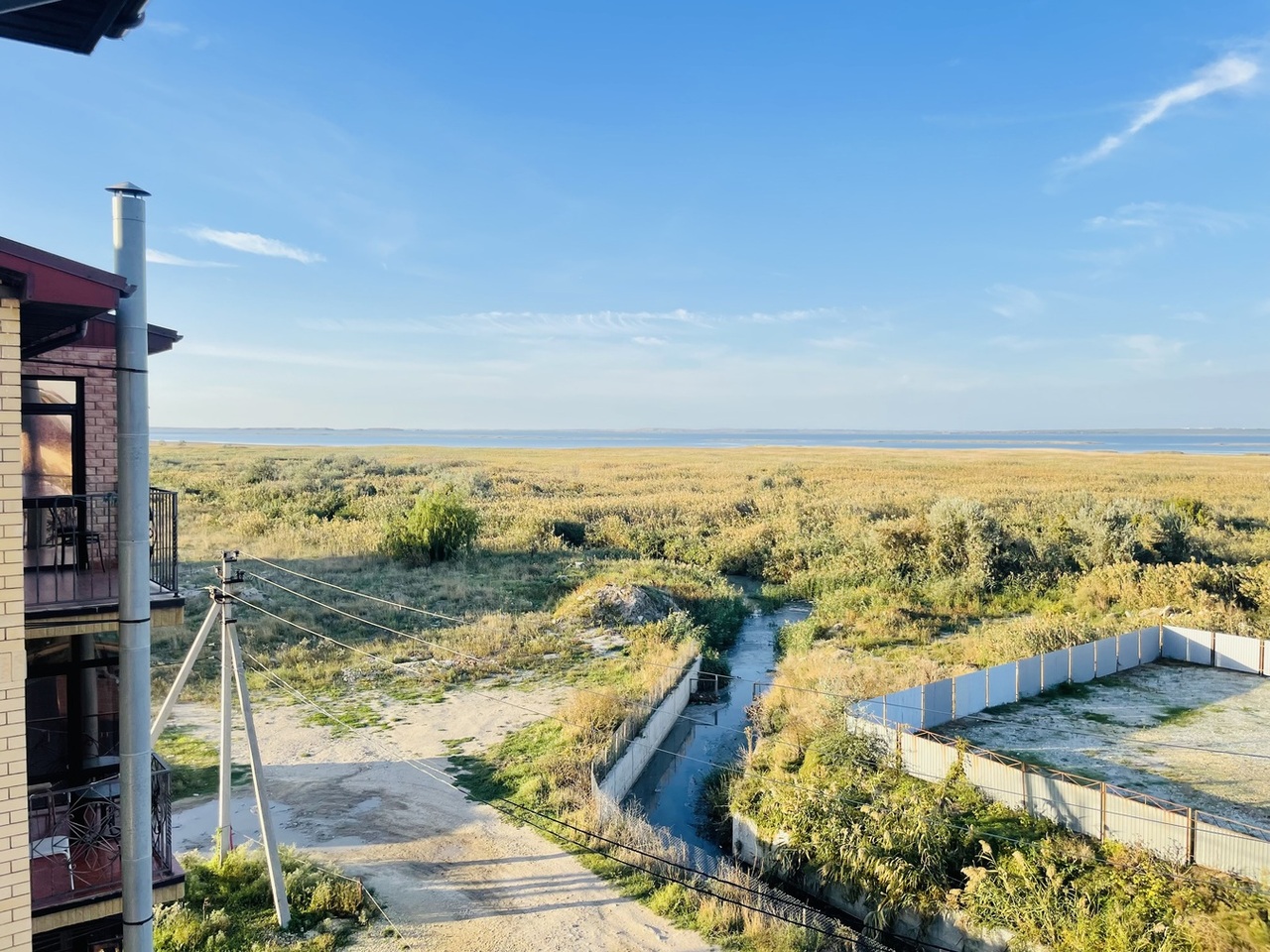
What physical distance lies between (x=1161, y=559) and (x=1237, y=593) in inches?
252

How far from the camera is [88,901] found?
6.84 m

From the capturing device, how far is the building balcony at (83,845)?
688cm

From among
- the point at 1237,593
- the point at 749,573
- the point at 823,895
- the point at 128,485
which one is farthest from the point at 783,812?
the point at 749,573

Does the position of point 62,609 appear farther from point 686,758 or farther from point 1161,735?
point 1161,735

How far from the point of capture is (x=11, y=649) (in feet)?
18.7

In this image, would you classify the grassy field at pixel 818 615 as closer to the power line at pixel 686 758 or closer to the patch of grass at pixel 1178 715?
the power line at pixel 686 758

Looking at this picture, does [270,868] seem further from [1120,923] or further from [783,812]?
[1120,923]

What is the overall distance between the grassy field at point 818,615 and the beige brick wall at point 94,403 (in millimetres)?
9413

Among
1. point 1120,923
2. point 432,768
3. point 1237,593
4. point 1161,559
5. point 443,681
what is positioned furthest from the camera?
point 1161,559

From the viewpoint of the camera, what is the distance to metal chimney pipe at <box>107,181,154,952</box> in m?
5.53

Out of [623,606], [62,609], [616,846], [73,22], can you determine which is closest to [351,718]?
[616,846]

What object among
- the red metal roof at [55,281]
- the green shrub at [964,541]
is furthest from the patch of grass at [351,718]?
the green shrub at [964,541]

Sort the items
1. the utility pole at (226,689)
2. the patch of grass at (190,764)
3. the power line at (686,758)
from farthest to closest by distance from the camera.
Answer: the patch of grass at (190,764) → the power line at (686,758) → the utility pole at (226,689)

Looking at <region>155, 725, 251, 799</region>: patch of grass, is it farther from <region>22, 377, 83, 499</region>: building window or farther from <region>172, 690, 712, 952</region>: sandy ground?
<region>22, 377, 83, 499</region>: building window
